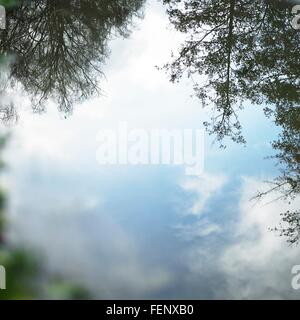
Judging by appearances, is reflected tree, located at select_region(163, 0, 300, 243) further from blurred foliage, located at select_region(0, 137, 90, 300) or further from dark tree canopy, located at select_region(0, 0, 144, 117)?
blurred foliage, located at select_region(0, 137, 90, 300)

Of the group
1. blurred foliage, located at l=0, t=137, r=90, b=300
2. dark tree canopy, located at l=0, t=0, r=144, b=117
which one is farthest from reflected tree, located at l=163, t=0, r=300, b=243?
blurred foliage, located at l=0, t=137, r=90, b=300

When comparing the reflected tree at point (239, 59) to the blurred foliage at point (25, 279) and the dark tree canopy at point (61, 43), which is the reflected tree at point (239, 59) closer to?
the dark tree canopy at point (61, 43)

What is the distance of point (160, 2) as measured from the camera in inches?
123

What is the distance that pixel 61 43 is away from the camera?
9.78ft

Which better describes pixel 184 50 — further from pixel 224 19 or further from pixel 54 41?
pixel 54 41

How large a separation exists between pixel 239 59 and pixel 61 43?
→ 1253mm

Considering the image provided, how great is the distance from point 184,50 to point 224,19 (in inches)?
15.4

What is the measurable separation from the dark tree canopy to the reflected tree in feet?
1.50

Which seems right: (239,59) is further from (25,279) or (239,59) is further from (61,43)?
(25,279)

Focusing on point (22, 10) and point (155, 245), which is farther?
point (22, 10)

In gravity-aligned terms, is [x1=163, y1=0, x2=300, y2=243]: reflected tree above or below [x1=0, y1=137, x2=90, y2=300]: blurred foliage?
above

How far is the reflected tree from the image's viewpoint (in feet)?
9.25

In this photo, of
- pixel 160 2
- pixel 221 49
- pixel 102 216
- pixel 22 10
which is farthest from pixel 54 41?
pixel 102 216

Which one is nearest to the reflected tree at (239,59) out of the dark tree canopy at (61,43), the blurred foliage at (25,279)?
the dark tree canopy at (61,43)
